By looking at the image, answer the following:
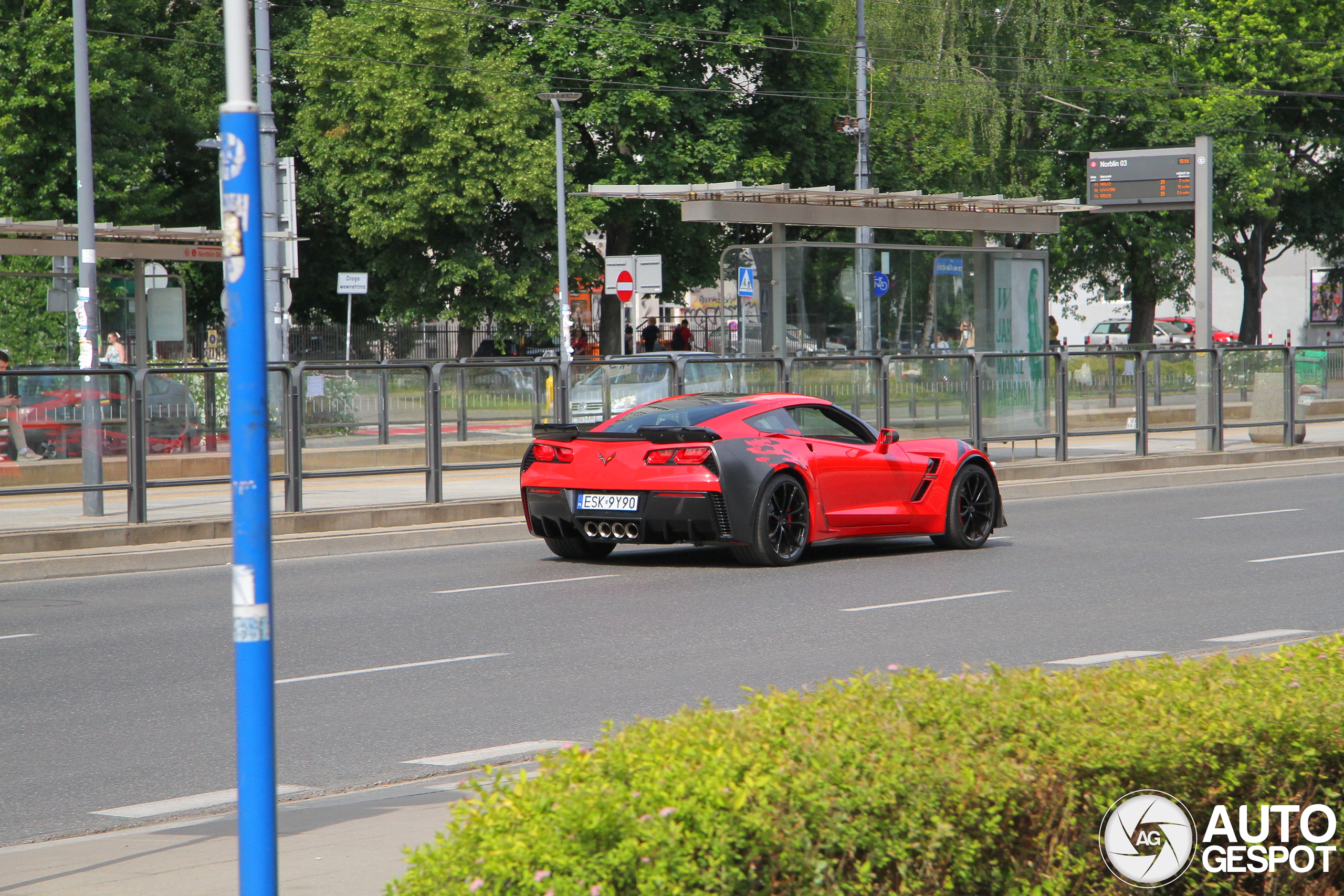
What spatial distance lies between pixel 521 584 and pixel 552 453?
1.25 metres

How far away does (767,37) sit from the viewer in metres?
44.9

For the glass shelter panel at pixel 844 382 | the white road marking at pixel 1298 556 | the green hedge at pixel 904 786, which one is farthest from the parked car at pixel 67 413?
the green hedge at pixel 904 786

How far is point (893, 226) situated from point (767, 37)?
23.1 m

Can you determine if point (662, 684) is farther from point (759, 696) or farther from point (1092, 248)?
point (1092, 248)

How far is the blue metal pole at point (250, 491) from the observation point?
2.82 meters

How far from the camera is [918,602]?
10.9 metres

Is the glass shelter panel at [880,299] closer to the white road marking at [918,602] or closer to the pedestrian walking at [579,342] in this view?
the white road marking at [918,602]

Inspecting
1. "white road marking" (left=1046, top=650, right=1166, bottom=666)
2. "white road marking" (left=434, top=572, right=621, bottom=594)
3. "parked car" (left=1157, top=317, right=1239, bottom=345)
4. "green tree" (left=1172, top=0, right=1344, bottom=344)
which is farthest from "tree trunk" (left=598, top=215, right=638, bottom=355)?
"white road marking" (left=1046, top=650, right=1166, bottom=666)

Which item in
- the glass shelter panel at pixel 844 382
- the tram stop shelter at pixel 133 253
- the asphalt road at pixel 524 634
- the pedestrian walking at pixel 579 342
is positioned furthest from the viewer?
the pedestrian walking at pixel 579 342

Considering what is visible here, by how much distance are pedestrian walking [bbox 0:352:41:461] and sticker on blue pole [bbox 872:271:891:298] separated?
12479 millimetres

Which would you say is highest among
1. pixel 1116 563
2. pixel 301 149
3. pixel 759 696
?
pixel 301 149

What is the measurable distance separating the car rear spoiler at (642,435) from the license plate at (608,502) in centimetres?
42

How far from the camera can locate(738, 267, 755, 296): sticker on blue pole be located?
2238cm

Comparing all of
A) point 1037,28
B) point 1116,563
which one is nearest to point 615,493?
point 1116,563
